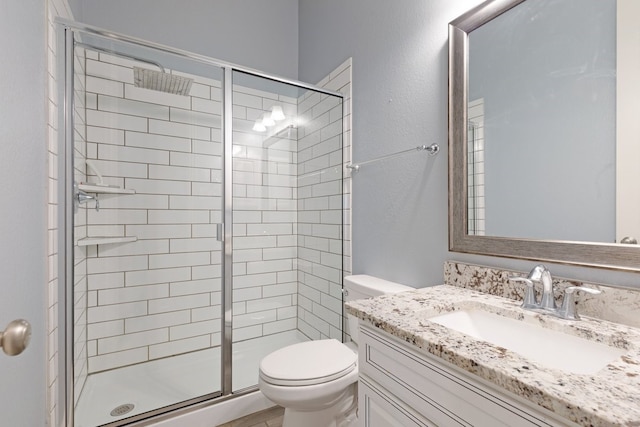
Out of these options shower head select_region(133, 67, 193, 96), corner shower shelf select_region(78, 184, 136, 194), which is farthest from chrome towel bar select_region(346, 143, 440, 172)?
corner shower shelf select_region(78, 184, 136, 194)

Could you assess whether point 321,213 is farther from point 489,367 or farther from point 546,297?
point 489,367

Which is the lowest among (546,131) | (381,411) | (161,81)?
(381,411)

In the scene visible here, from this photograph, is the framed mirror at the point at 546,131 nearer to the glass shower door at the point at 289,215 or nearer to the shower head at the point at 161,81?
the glass shower door at the point at 289,215

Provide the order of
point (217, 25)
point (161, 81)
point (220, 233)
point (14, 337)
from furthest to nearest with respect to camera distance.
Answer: point (217, 25)
point (161, 81)
point (220, 233)
point (14, 337)

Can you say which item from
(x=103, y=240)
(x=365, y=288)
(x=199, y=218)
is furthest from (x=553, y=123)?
(x=103, y=240)

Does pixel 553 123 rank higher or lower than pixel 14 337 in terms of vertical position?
higher

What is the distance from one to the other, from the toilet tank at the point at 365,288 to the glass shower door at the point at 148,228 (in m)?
0.82

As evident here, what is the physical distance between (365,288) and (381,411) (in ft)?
2.43

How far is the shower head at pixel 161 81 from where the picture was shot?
1.89 meters

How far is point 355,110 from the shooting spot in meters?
1.97

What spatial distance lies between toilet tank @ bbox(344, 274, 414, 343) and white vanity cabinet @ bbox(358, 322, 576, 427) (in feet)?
1.90

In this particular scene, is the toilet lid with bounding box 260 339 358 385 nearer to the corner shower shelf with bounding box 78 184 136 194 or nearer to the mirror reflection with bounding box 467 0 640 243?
the mirror reflection with bounding box 467 0 640 243

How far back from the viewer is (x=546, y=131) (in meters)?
1.01

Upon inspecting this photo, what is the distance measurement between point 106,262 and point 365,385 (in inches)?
69.8
